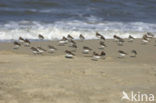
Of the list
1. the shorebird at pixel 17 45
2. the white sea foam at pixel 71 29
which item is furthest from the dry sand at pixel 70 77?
the white sea foam at pixel 71 29

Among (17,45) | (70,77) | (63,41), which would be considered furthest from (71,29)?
(70,77)

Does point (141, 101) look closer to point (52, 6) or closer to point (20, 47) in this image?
point (20, 47)

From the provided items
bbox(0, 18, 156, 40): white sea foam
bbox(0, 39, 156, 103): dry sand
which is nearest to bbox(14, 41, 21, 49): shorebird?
bbox(0, 39, 156, 103): dry sand

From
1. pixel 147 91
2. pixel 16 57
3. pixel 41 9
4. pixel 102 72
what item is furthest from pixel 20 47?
pixel 41 9

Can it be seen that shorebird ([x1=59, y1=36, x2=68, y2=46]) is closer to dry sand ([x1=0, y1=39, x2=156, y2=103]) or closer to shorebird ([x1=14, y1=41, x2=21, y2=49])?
dry sand ([x1=0, y1=39, x2=156, y2=103])

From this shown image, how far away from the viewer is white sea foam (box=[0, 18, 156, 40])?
19188 millimetres

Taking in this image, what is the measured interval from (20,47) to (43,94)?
6980 mm

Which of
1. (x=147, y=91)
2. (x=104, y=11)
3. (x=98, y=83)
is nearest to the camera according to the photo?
(x=147, y=91)

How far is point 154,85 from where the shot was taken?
33.8 feet

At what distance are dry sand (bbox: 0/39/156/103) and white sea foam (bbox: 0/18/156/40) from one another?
3.99 m

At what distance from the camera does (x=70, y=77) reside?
1081 centimetres

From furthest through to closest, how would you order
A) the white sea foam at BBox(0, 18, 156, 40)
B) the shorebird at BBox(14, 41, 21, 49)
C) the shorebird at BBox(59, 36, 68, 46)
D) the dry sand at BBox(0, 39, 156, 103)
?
the white sea foam at BBox(0, 18, 156, 40)
the shorebird at BBox(59, 36, 68, 46)
the shorebird at BBox(14, 41, 21, 49)
the dry sand at BBox(0, 39, 156, 103)

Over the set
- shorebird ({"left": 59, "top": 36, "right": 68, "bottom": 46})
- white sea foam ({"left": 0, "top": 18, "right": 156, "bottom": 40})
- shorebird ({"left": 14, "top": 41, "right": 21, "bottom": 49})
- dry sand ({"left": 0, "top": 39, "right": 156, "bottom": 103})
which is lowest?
white sea foam ({"left": 0, "top": 18, "right": 156, "bottom": 40})

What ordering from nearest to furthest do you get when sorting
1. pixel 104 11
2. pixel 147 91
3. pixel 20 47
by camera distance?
pixel 147 91
pixel 20 47
pixel 104 11
